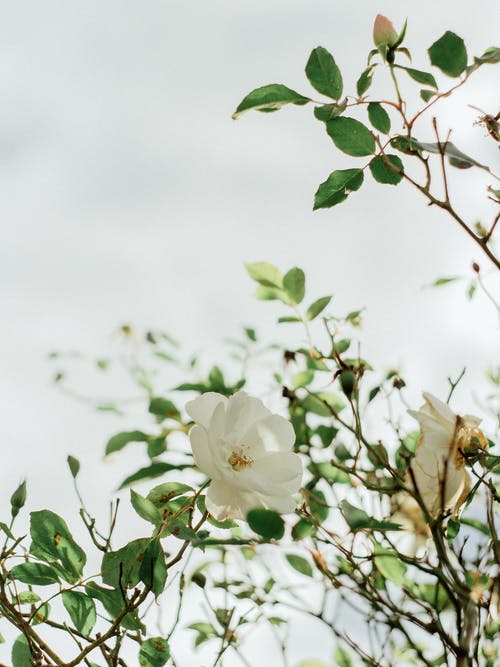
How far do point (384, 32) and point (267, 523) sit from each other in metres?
0.64

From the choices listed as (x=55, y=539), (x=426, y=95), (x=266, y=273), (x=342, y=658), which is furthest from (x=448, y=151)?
(x=342, y=658)

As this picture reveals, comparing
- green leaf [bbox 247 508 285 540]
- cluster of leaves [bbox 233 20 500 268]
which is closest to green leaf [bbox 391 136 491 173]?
cluster of leaves [bbox 233 20 500 268]

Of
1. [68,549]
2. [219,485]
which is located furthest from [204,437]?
[68,549]

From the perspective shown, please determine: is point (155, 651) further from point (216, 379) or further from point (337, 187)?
point (216, 379)

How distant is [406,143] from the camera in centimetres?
92

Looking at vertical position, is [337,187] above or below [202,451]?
above

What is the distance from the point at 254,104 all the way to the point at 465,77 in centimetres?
28

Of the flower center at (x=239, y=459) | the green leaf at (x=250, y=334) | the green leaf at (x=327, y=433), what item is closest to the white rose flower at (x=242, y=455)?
the flower center at (x=239, y=459)

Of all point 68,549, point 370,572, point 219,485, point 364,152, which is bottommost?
point 68,549

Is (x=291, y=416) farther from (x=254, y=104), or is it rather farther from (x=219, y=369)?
(x=254, y=104)

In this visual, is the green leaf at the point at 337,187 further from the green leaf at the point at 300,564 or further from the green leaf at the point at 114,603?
the green leaf at the point at 300,564

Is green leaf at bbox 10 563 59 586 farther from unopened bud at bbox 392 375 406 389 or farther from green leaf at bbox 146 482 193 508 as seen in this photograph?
unopened bud at bbox 392 375 406 389

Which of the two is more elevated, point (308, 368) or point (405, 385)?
point (308, 368)

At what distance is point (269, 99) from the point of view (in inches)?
35.8
